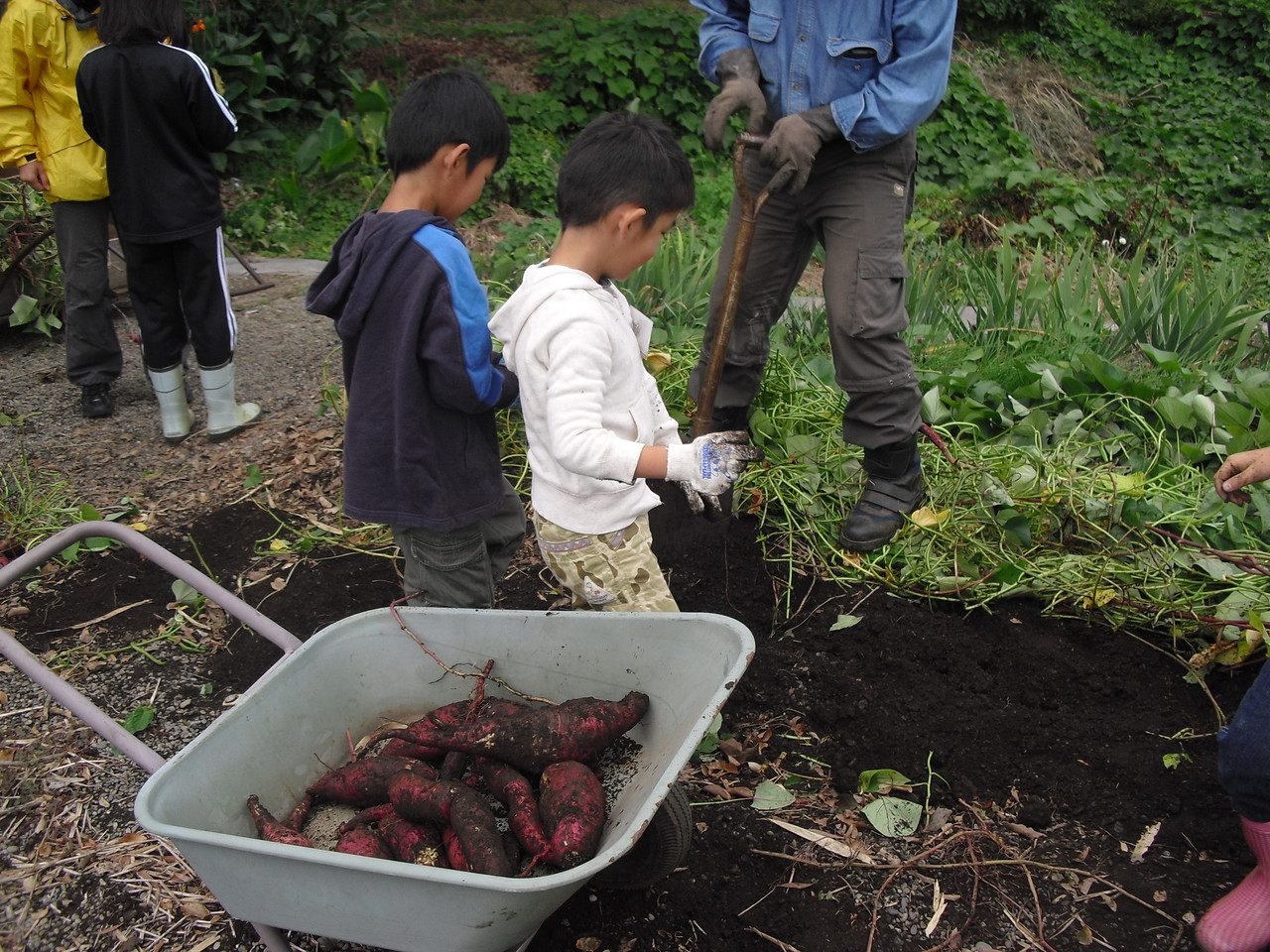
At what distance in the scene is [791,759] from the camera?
91.8 inches

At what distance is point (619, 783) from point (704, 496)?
674 mm

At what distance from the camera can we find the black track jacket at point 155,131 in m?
3.29

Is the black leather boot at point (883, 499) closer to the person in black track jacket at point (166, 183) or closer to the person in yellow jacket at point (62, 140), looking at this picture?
the person in black track jacket at point (166, 183)

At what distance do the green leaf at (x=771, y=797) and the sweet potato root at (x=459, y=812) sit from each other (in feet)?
2.37

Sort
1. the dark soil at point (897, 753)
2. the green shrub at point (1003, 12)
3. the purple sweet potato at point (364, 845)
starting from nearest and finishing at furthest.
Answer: the purple sweet potato at point (364, 845)
the dark soil at point (897, 753)
the green shrub at point (1003, 12)

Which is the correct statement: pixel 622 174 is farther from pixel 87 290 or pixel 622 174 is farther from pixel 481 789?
pixel 87 290

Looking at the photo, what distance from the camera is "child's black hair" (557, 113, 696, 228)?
1885 millimetres

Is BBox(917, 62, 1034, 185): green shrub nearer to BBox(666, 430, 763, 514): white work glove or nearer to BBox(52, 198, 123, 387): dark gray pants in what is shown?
BBox(52, 198, 123, 387): dark gray pants

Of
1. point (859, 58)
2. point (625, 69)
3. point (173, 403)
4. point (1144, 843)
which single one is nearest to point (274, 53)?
point (625, 69)

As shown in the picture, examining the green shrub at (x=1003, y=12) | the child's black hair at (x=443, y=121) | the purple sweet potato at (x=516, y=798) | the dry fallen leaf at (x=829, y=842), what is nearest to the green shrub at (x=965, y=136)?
the green shrub at (x=1003, y=12)

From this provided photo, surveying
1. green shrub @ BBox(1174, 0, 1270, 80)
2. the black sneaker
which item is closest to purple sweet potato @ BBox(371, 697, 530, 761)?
the black sneaker

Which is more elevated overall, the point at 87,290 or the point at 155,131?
the point at 155,131

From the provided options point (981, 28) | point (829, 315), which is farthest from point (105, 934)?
point (981, 28)

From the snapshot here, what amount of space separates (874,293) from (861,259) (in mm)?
102
